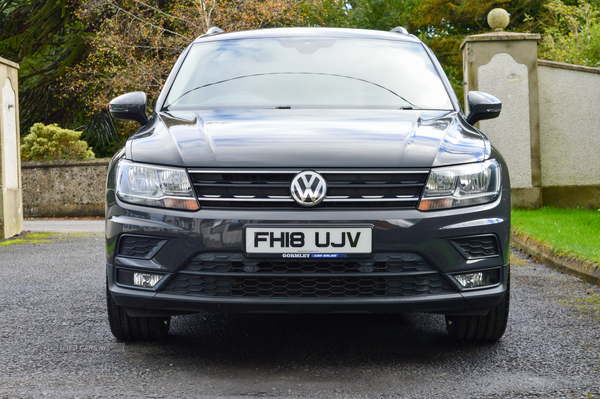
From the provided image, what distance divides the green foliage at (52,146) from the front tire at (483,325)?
15133 millimetres

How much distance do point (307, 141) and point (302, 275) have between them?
598 mm

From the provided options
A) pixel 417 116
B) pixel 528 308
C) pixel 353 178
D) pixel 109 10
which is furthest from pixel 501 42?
pixel 109 10

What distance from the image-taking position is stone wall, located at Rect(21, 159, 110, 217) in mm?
16750

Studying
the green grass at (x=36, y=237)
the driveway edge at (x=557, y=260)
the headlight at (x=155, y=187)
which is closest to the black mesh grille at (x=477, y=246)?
the headlight at (x=155, y=187)

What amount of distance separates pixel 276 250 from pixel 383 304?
510mm

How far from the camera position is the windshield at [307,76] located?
4.00m

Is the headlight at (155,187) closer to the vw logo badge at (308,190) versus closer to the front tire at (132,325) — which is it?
the vw logo badge at (308,190)

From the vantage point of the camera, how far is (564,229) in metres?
7.98

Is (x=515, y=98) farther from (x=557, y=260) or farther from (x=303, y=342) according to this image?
(x=303, y=342)

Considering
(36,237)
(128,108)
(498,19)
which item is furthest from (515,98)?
(128,108)

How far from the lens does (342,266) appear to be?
9.91ft

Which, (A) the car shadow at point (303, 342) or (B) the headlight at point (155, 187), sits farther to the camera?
(A) the car shadow at point (303, 342)

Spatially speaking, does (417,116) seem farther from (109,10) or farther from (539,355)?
(109,10)

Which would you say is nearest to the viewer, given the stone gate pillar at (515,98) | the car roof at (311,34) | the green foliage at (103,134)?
the car roof at (311,34)
